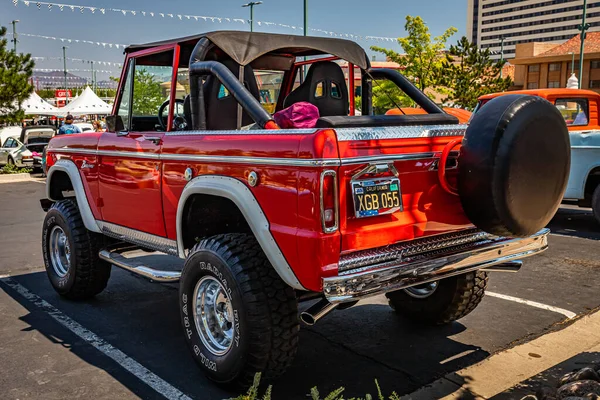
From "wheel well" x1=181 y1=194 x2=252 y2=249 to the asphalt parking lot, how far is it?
36.0 inches

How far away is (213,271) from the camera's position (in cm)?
381

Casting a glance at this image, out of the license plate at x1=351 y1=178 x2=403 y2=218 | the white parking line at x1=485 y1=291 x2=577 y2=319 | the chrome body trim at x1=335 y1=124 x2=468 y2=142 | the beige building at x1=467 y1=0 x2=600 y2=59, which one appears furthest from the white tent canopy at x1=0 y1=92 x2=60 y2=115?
the beige building at x1=467 y1=0 x2=600 y2=59

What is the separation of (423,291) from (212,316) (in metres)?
1.84

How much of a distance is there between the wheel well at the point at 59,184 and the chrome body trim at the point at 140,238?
3.36ft

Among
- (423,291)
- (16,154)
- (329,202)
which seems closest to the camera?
(329,202)

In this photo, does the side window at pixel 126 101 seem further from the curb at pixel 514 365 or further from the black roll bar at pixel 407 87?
the curb at pixel 514 365

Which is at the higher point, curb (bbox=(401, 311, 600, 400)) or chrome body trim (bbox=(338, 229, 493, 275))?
chrome body trim (bbox=(338, 229, 493, 275))

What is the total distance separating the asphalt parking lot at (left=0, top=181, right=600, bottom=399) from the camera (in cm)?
404

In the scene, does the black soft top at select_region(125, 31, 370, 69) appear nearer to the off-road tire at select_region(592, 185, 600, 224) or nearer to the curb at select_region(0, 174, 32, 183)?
the off-road tire at select_region(592, 185, 600, 224)

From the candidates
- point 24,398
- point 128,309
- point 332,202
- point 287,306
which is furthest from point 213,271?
point 128,309

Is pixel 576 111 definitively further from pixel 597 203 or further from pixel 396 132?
pixel 396 132

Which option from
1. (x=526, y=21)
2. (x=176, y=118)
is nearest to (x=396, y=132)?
(x=176, y=118)

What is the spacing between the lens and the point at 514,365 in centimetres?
418

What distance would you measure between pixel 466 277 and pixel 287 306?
1.62 m
